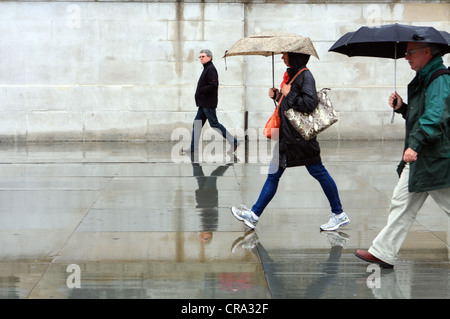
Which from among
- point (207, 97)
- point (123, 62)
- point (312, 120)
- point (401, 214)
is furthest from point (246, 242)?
point (123, 62)

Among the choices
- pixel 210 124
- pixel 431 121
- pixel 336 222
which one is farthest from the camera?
pixel 210 124

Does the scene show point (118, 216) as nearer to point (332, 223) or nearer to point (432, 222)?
point (332, 223)

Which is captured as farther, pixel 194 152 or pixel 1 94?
pixel 1 94

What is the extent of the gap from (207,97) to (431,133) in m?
7.35

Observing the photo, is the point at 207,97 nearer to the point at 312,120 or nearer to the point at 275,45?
the point at 275,45

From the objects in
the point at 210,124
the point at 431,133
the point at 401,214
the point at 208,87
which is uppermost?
the point at 208,87

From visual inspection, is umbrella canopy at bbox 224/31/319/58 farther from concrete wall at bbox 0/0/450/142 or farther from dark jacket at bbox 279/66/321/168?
concrete wall at bbox 0/0/450/142

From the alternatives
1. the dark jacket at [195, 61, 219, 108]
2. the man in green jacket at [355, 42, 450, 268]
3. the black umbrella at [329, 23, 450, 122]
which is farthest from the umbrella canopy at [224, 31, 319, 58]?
the dark jacket at [195, 61, 219, 108]

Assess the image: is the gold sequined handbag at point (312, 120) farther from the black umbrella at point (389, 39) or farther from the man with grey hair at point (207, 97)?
the man with grey hair at point (207, 97)

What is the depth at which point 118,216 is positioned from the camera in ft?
23.5

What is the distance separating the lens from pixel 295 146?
646 centimetres

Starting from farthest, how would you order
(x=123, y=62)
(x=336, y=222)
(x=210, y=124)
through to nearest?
1. (x=123, y=62)
2. (x=210, y=124)
3. (x=336, y=222)
